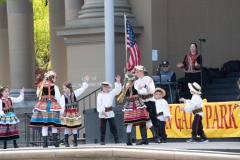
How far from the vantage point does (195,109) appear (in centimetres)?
2142

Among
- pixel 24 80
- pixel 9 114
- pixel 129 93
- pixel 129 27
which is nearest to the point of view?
pixel 129 93

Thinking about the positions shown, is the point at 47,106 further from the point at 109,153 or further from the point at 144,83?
the point at 109,153

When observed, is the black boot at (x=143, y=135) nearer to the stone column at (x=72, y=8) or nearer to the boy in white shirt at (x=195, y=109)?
the boy in white shirt at (x=195, y=109)

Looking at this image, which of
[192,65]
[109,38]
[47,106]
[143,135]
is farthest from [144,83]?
[192,65]

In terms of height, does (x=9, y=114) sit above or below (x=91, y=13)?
below

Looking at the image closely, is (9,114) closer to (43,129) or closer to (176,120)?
(43,129)

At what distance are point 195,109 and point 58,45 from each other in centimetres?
1539

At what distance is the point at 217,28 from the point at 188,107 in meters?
7.09

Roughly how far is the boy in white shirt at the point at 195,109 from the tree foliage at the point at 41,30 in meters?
33.0

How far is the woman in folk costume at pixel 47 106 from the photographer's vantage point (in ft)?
68.8

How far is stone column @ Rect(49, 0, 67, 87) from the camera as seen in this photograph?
3603cm

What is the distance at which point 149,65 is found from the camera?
1045 inches

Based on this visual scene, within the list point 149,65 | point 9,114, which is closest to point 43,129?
point 9,114

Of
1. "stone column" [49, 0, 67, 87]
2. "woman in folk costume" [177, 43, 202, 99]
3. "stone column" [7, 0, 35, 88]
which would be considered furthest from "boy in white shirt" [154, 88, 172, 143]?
"stone column" [49, 0, 67, 87]
